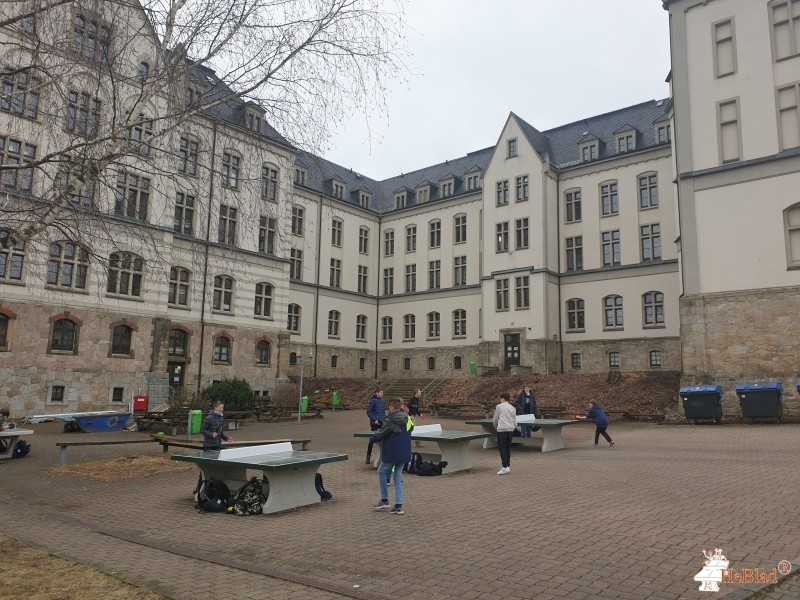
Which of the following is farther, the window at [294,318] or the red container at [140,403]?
the window at [294,318]

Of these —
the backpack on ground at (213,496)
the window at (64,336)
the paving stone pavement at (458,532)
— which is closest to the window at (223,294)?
the window at (64,336)

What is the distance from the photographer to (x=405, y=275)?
52156 mm

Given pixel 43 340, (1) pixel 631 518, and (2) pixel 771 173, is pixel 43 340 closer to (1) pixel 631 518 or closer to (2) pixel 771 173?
(1) pixel 631 518

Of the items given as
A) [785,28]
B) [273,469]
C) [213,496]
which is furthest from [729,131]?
[213,496]

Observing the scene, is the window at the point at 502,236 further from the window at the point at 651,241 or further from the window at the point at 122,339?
the window at the point at 122,339

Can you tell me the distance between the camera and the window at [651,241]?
39.5 metres

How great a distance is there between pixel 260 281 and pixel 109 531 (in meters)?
30.5

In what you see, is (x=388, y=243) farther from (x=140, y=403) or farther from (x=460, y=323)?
(x=140, y=403)

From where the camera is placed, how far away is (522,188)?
4372cm

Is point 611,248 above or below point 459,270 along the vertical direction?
above

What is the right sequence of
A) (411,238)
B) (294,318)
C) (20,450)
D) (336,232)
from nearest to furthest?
(20,450) < (294,318) < (336,232) < (411,238)

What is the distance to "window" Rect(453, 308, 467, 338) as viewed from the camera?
4709 cm

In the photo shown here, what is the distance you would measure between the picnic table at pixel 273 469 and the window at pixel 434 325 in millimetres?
38052

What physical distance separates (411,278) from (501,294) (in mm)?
10426
